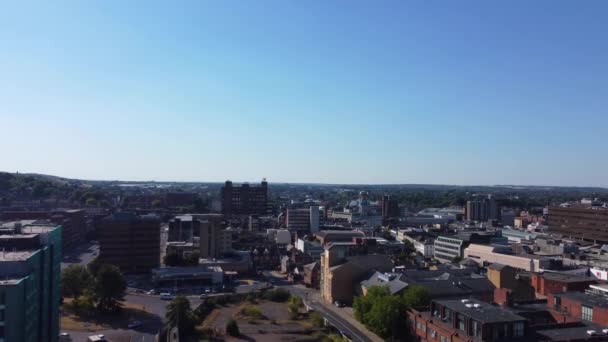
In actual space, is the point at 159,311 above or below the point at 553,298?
below

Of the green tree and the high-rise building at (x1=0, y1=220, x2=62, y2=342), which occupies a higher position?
the high-rise building at (x1=0, y1=220, x2=62, y2=342)

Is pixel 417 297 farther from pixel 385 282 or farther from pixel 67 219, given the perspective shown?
pixel 67 219

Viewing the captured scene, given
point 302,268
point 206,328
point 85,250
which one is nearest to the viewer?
point 206,328

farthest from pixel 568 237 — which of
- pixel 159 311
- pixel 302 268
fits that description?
pixel 159 311

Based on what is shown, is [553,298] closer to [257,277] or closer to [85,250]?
[257,277]

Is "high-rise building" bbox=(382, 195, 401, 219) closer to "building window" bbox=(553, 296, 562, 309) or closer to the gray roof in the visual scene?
the gray roof

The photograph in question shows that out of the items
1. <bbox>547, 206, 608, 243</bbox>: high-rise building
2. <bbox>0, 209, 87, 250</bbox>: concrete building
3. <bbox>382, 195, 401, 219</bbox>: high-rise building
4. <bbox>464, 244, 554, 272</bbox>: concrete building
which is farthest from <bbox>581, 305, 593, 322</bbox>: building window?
<bbox>382, 195, 401, 219</bbox>: high-rise building
